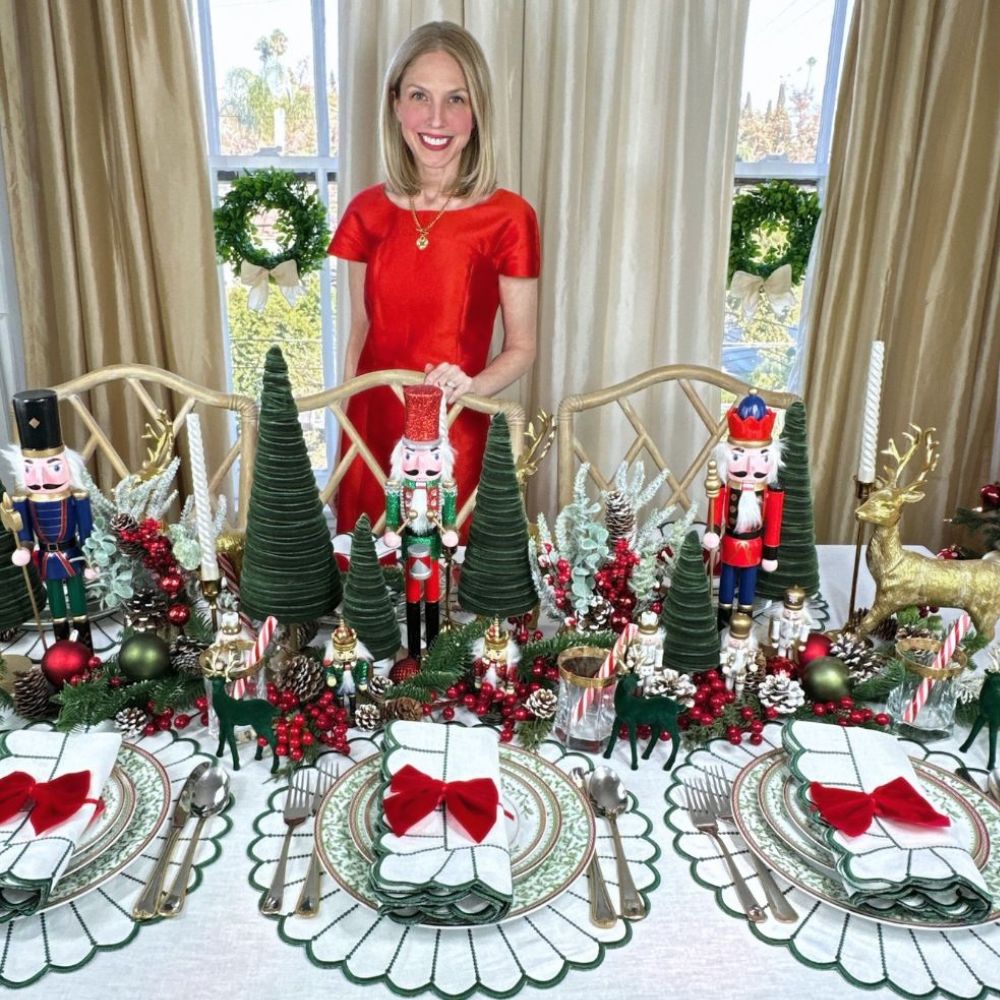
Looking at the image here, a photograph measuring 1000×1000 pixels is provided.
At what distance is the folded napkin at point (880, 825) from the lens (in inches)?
30.9

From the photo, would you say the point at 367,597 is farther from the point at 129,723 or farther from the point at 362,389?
the point at 362,389

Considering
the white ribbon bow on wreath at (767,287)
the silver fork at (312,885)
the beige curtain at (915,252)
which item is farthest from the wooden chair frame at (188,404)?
the beige curtain at (915,252)

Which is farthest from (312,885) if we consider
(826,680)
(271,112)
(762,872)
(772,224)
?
(271,112)

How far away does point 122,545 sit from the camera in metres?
1.17

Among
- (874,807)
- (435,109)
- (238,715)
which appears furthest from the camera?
(435,109)

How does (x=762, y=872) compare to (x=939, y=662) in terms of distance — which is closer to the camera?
(x=762, y=872)

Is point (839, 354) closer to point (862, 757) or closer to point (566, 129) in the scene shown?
point (566, 129)

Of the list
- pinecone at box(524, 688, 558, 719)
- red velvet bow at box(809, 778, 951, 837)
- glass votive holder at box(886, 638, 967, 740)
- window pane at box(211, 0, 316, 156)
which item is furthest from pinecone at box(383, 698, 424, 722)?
window pane at box(211, 0, 316, 156)

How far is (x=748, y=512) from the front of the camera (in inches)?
44.7

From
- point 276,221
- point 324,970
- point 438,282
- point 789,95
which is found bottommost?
point 324,970

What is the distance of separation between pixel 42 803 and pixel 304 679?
11.7 inches

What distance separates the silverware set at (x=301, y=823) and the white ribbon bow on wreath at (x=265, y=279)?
5.43 feet

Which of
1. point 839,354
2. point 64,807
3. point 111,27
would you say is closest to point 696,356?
point 839,354

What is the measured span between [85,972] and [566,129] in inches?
82.5
